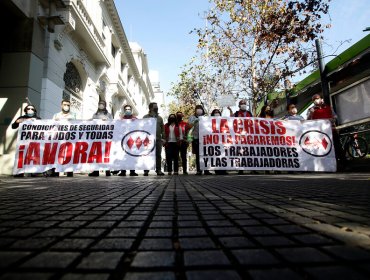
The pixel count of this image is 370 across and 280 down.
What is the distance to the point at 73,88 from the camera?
12039 mm

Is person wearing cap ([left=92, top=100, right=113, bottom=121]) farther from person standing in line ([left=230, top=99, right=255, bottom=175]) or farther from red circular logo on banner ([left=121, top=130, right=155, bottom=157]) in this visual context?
person standing in line ([left=230, top=99, right=255, bottom=175])

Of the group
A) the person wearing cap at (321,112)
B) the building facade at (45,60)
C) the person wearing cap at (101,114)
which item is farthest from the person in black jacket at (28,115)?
the person wearing cap at (321,112)

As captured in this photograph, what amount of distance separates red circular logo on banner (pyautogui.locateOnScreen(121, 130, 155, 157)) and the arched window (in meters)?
5.53

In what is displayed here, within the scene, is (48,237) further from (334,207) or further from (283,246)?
(334,207)

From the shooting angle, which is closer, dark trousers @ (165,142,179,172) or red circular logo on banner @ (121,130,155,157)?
red circular logo on banner @ (121,130,155,157)

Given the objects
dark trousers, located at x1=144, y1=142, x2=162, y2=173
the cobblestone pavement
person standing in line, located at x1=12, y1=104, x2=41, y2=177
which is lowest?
the cobblestone pavement

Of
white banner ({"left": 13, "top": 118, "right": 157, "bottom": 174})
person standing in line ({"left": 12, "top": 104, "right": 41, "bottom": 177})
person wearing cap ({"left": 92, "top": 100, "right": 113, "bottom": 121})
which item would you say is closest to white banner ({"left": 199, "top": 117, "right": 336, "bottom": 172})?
white banner ({"left": 13, "top": 118, "right": 157, "bottom": 174})

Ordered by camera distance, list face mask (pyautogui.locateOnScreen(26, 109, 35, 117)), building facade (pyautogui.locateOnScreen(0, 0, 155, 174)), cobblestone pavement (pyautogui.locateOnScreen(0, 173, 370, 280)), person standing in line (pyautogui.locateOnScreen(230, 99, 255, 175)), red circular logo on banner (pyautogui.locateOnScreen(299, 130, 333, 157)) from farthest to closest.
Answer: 1. building facade (pyautogui.locateOnScreen(0, 0, 155, 174))
2. person standing in line (pyautogui.locateOnScreen(230, 99, 255, 175))
3. red circular logo on banner (pyautogui.locateOnScreen(299, 130, 333, 157))
4. face mask (pyautogui.locateOnScreen(26, 109, 35, 117))
5. cobblestone pavement (pyautogui.locateOnScreen(0, 173, 370, 280))

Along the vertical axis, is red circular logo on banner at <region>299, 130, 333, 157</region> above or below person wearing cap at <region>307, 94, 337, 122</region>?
below

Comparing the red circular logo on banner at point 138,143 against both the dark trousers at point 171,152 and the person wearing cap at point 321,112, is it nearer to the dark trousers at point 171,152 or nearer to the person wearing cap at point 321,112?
the dark trousers at point 171,152

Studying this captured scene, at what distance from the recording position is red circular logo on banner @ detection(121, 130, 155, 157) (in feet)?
21.9

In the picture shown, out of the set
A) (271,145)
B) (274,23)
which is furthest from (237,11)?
(271,145)

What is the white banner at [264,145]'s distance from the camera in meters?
6.85

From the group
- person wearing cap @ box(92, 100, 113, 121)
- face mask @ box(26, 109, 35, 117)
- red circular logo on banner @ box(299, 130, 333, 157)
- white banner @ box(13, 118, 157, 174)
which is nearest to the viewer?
white banner @ box(13, 118, 157, 174)
